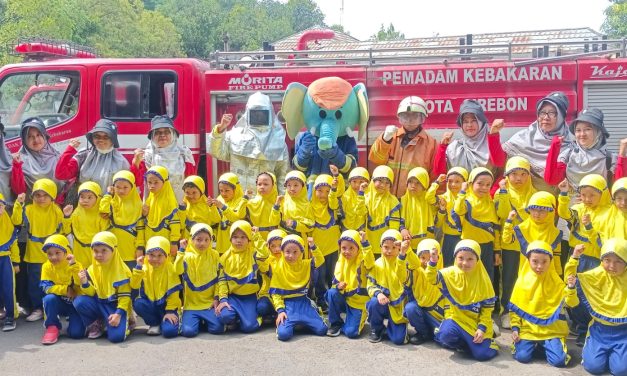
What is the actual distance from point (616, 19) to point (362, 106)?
89.7 ft

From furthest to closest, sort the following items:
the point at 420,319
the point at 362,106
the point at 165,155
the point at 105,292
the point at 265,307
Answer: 1. the point at 362,106
2. the point at 165,155
3. the point at 265,307
4. the point at 105,292
5. the point at 420,319

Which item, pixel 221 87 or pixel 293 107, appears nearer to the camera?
pixel 293 107

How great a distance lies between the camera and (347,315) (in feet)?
18.9

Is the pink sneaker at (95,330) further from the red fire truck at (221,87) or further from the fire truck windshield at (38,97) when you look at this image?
the fire truck windshield at (38,97)

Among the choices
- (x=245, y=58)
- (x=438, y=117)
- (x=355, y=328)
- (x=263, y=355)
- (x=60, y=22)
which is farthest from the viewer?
(x=60, y=22)

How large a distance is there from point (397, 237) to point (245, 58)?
12.0ft

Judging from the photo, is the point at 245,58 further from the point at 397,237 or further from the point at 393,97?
the point at 397,237

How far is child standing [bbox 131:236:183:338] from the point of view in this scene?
225 inches

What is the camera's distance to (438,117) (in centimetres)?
717

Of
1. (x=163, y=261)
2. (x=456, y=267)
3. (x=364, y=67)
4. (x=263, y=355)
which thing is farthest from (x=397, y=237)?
(x=364, y=67)

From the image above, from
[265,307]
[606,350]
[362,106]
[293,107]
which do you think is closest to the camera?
[606,350]

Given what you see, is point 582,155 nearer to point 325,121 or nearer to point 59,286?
point 325,121

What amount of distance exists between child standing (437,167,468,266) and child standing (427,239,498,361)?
0.80 meters

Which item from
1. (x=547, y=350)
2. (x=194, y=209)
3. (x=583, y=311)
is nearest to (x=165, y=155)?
(x=194, y=209)
